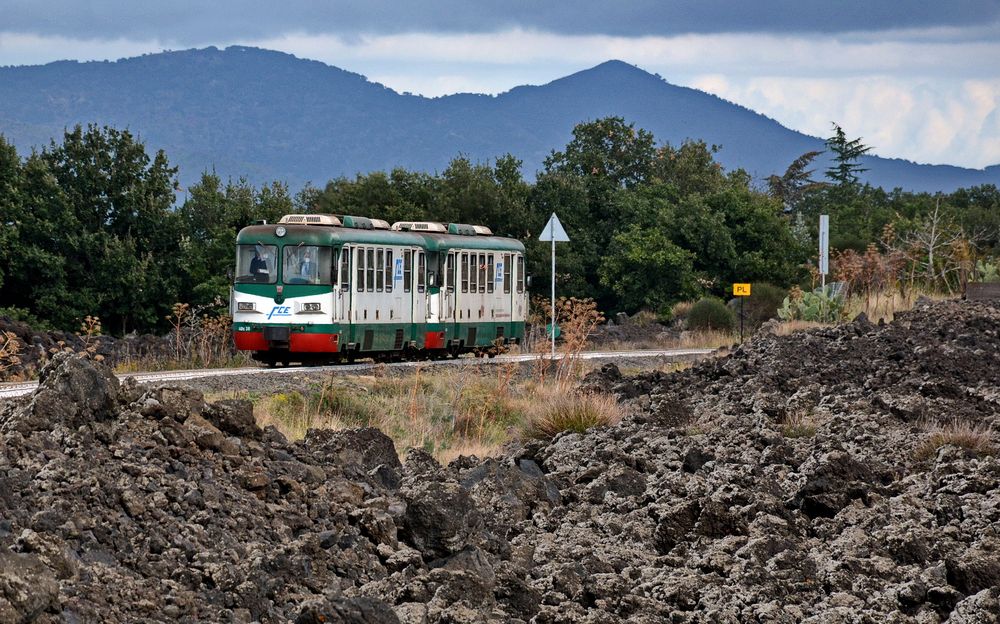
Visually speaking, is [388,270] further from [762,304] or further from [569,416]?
[762,304]

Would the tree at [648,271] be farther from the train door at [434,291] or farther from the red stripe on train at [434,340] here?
the train door at [434,291]

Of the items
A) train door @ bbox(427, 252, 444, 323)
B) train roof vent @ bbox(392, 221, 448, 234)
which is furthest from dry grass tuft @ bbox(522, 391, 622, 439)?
train roof vent @ bbox(392, 221, 448, 234)

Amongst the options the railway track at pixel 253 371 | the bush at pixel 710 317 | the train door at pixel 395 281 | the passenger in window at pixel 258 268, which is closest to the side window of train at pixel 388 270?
the train door at pixel 395 281

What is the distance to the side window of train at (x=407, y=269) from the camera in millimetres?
27922

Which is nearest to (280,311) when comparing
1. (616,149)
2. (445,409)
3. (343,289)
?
(343,289)

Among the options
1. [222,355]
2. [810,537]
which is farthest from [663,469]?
[222,355]

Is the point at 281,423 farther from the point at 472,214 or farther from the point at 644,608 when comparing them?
the point at 472,214

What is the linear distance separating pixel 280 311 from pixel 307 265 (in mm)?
945

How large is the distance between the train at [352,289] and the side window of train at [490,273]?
294 millimetres

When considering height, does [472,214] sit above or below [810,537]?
above

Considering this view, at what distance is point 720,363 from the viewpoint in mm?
22016

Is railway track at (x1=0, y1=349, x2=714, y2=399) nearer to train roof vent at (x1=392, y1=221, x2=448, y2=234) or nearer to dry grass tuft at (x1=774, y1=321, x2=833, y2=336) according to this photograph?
dry grass tuft at (x1=774, y1=321, x2=833, y2=336)

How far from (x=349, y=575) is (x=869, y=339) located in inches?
638

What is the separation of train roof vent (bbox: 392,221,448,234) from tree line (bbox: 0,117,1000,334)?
14.4m
